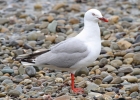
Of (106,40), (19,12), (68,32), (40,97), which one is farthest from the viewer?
(19,12)

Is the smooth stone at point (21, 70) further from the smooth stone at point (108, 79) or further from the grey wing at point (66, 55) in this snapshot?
the smooth stone at point (108, 79)

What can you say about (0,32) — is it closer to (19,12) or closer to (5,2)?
(19,12)

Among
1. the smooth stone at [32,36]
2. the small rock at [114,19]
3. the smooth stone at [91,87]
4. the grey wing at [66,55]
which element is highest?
the small rock at [114,19]

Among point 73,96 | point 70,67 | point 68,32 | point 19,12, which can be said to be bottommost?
point 73,96

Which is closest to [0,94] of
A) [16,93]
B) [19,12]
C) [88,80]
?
[16,93]

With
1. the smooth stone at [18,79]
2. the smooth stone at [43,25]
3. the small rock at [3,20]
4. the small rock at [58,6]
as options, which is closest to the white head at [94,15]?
the smooth stone at [18,79]

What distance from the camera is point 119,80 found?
7383mm

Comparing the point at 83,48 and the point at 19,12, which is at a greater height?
the point at 19,12

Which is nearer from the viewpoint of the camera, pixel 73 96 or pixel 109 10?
pixel 73 96

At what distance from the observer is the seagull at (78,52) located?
276 inches

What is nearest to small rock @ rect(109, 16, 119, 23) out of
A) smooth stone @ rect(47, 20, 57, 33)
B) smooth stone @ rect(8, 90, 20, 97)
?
smooth stone @ rect(47, 20, 57, 33)

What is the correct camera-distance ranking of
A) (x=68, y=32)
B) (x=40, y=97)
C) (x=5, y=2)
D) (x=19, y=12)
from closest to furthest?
(x=40, y=97) → (x=68, y=32) → (x=19, y=12) → (x=5, y=2)

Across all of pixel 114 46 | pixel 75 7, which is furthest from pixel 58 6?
pixel 114 46

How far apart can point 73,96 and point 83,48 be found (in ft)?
2.49
